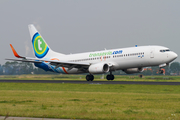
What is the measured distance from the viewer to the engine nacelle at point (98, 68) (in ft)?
142

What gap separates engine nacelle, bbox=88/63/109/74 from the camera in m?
43.3

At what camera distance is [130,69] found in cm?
4819

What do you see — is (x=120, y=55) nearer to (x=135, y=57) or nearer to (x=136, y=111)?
(x=135, y=57)

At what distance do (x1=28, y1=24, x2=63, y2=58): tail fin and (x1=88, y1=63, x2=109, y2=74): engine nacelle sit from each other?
1254cm

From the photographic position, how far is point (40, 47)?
183 ft

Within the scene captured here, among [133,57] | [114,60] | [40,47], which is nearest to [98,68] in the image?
[114,60]

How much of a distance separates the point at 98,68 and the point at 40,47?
54.8ft

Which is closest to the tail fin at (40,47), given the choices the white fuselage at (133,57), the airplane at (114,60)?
the airplane at (114,60)

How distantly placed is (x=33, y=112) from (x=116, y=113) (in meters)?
3.92

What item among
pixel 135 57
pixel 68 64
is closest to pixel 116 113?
pixel 135 57

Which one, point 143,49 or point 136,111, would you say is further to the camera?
point 143,49

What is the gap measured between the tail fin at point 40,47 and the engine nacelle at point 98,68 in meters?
12.5

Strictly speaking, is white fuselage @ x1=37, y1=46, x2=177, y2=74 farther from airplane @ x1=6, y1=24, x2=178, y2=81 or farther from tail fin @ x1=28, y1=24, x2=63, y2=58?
tail fin @ x1=28, y1=24, x2=63, y2=58

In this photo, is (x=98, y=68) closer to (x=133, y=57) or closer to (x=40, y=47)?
(x=133, y=57)
